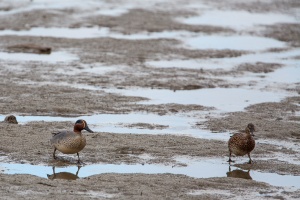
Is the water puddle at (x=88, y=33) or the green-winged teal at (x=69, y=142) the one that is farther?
the water puddle at (x=88, y=33)

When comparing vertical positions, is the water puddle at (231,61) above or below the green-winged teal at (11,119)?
above

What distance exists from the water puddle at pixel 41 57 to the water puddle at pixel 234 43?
15.1 feet

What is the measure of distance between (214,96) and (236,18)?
1418 cm

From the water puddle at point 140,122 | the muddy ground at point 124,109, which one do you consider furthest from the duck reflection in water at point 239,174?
the water puddle at point 140,122

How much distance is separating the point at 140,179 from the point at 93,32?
16.9 m

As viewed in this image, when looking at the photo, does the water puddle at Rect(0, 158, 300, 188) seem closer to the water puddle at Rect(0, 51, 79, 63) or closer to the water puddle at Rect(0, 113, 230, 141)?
the water puddle at Rect(0, 113, 230, 141)

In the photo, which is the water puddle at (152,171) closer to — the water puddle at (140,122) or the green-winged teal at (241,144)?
the green-winged teal at (241,144)

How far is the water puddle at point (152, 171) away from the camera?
11.8 m

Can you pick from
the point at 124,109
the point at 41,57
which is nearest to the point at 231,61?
the point at 41,57

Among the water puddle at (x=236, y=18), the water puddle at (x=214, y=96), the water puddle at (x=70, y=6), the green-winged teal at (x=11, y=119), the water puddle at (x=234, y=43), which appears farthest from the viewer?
the water puddle at (x=70, y=6)

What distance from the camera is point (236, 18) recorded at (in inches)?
1283

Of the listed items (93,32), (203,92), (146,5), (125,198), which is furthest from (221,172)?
(146,5)

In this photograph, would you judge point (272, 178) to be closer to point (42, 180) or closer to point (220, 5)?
point (42, 180)

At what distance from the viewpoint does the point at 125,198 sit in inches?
412
